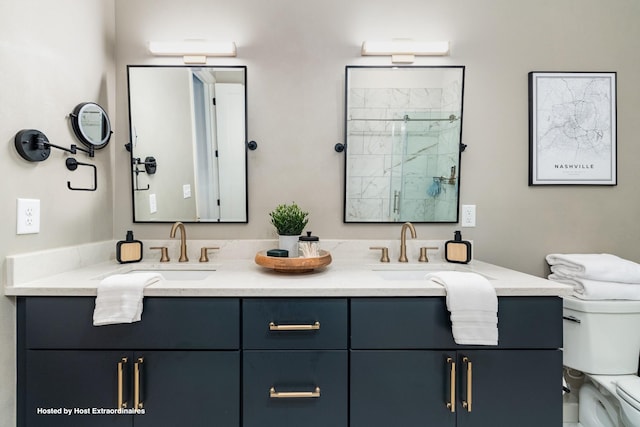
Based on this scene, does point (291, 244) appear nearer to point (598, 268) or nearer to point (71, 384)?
point (71, 384)

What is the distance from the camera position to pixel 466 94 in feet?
5.48

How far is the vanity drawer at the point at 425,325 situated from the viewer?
1.09m

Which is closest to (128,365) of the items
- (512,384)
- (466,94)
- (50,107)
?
(50,107)

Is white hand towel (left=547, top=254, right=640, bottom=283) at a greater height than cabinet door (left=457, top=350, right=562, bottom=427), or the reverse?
white hand towel (left=547, top=254, right=640, bottom=283)

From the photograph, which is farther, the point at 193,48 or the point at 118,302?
the point at 193,48

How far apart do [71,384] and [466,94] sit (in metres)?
2.19

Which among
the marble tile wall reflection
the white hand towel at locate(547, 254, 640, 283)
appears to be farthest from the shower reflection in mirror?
the white hand towel at locate(547, 254, 640, 283)

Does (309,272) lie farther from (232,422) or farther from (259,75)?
(259,75)

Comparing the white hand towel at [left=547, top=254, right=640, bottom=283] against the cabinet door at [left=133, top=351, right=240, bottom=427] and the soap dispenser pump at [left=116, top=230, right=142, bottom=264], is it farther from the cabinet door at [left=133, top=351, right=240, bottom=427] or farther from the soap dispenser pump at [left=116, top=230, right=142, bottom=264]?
the soap dispenser pump at [left=116, top=230, right=142, bottom=264]

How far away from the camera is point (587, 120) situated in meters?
1.64

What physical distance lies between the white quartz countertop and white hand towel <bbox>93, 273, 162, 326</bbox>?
1.5 inches

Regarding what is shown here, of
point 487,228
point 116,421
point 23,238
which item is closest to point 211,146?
point 23,238

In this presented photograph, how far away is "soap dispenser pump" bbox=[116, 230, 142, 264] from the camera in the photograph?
1.48 metres

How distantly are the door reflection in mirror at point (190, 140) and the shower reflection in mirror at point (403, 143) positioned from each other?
62cm
